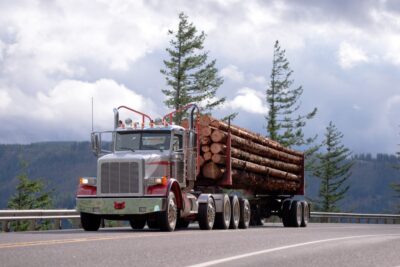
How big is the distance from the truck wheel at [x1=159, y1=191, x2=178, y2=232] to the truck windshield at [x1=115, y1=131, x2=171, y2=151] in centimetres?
154

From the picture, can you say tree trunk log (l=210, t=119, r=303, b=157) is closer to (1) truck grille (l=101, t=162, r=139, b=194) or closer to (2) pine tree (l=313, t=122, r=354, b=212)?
(1) truck grille (l=101, t=162, r=139, b=194)

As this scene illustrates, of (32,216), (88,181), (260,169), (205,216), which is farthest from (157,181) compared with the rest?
(260,169)

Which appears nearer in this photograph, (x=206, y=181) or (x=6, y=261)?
(x=6, y=261)

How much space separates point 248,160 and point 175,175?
5.18 m

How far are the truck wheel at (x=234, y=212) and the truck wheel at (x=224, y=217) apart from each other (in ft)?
1.29

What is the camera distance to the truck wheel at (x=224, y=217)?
2234cm

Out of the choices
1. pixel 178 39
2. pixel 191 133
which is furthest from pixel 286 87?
pixel 191 133

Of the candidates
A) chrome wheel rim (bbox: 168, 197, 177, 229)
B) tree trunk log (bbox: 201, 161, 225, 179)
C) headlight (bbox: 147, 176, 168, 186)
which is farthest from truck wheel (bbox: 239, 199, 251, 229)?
headlight (bbox: 147, 176, 168, 186)

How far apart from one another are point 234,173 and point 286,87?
5225 cm

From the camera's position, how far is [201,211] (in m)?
21.5

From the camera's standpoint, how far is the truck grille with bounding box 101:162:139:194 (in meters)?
19.6

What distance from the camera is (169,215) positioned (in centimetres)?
1962

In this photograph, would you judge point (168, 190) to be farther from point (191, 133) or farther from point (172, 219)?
point (191, 133)

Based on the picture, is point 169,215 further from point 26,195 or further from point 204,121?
point 26,195
